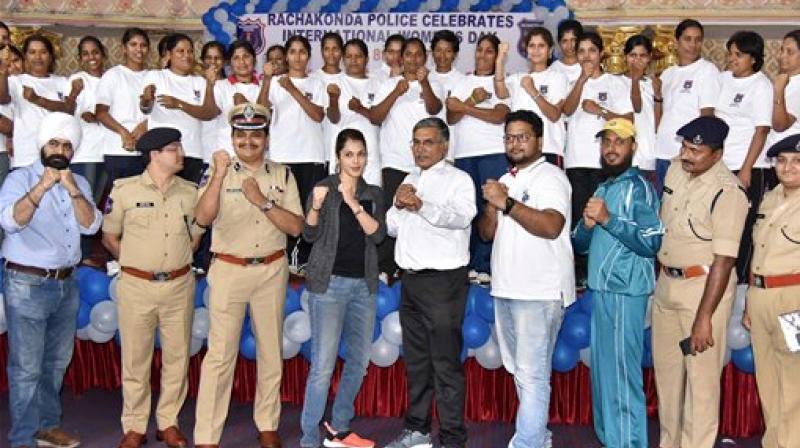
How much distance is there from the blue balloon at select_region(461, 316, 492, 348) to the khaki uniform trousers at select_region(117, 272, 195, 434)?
151 centimetres

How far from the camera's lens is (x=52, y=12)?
11.1 m

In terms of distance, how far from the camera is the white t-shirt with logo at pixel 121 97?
274 inches

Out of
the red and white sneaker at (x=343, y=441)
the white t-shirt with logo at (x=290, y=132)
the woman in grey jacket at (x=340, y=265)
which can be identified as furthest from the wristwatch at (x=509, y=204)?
the white t-shirt with logo at (x=290, y=132)

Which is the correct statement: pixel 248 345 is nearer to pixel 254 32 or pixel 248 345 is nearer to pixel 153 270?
pixel 153 270

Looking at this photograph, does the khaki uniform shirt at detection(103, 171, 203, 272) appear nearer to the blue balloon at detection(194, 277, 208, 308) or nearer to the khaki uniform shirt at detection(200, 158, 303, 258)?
the khaki uniform shirt at detection(200, 158, 303, 258)

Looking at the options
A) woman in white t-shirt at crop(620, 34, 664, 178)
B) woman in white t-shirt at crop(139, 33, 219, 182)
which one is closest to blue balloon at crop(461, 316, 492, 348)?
woman in white t-shirt at crop(620, 34, 664, 178)

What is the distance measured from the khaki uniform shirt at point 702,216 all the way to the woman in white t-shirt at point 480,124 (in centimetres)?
189

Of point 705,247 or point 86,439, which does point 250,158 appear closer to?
point 86,439

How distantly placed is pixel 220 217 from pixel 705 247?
7.82ft

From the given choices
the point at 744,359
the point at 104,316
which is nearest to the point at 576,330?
the point at 744,359

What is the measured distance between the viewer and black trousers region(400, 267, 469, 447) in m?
5.13

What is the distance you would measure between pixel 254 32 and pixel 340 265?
4.75 meters


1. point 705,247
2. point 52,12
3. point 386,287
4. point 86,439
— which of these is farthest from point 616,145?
point 52,12

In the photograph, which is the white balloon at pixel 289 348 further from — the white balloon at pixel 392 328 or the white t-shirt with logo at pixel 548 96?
the white t-shirt with logo at pixel 548 96
